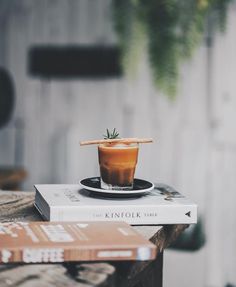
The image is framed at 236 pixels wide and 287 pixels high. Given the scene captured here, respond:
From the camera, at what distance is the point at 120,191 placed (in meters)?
1.14

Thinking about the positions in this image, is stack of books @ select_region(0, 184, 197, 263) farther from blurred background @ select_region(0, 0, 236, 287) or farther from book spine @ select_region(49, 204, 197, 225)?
blurred background @ select_region(0, 0, 236, 287)

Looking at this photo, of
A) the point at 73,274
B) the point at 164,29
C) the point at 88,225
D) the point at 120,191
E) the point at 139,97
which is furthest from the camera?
the point at 139,97

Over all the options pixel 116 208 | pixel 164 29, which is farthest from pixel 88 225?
pixel 164 29

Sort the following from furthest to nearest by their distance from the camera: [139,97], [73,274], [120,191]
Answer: [139,97]
[120,191]
[73,274]

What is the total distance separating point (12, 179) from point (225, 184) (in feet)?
3.45

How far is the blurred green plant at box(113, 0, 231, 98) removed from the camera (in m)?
2.97

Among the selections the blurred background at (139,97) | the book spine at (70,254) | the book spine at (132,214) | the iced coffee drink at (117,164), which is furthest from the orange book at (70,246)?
the blurred background at (139,97)

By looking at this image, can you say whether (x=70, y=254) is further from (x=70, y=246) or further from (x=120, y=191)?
(x=120, y=191)

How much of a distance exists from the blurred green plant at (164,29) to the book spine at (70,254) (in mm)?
2166

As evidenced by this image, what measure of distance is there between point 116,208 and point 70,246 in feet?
0.80

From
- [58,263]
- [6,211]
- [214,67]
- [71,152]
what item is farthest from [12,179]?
[58,263]

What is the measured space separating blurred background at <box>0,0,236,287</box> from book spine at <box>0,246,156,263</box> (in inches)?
82.2

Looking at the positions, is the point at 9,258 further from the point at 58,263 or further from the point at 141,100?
the point at 141,100

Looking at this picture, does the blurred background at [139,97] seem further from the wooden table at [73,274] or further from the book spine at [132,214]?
the wooden table at [73,274]
